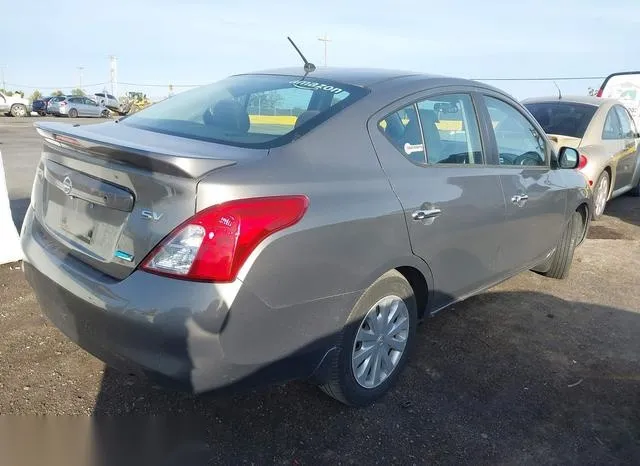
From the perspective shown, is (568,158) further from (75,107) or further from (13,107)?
(75,107)

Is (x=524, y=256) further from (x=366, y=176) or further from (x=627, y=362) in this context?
(x=366, y=176)

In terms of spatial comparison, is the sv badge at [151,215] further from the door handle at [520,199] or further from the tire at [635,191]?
the tire at [635,191]

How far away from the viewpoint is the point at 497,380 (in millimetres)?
3158

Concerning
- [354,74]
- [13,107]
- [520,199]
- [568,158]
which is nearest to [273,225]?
[354,74]

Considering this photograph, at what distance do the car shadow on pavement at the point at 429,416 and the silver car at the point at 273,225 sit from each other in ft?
0.74

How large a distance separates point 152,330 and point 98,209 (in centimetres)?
61

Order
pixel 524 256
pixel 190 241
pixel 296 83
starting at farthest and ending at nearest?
pixel 524 256, pixel 296 83, pixel 190 241

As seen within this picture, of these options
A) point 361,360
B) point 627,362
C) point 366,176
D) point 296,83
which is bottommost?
point 627,362

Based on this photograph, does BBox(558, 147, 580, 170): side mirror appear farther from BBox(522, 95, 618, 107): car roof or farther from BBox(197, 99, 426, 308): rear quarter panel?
BBox(522, 95, 618, 107): car roof

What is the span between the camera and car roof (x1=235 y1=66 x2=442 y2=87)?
2934 millimetres

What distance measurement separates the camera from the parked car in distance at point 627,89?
11102 mm

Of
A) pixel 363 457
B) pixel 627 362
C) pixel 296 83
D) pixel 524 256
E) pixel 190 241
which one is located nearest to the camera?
pixel 190 241

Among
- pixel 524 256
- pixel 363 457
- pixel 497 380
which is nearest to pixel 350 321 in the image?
pixel 363 457

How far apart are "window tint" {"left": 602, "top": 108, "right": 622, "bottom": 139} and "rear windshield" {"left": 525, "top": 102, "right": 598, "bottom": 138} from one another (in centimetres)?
29
